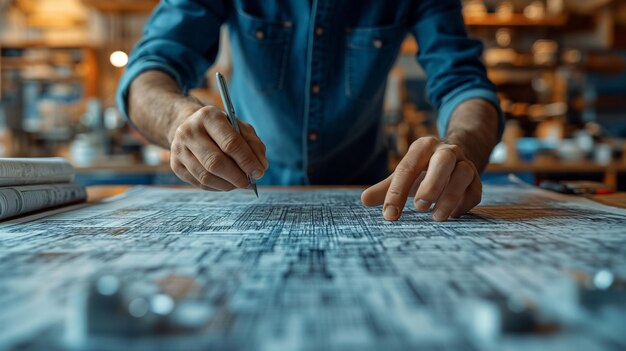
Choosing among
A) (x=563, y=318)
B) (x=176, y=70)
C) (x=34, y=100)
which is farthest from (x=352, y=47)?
(x=34, y=100)

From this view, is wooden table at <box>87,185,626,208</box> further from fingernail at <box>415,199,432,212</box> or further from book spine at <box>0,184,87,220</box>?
fingernail at <box>415,199,432,212</box>

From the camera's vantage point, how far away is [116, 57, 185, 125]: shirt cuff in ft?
2.98

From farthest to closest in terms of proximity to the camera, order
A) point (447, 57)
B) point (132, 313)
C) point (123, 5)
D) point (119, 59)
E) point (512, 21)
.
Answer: point (123, 5) → point (512, 21) → point (119, 59) → point (447, 57) → point (132, 313)

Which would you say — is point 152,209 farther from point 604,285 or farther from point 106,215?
point 604,285

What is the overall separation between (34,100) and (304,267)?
5.71 m

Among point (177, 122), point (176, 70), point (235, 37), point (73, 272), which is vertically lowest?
point (73, 272)

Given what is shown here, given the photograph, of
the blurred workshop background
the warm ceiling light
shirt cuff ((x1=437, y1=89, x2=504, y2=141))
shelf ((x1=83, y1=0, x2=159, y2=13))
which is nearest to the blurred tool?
shirt cuff ((x1=437, y1=89, x2=504, y2=141))

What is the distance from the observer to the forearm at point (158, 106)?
0.75 meters

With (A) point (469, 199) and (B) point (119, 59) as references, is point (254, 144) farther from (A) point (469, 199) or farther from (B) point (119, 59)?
(B) point (119, 59)

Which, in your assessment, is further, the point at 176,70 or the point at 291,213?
the point at 176,70

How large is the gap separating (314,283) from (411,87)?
4.10 metres

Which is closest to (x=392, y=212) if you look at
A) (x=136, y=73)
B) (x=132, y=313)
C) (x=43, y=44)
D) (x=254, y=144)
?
(x=254, y=144)

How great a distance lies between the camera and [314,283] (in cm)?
33

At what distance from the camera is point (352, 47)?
3.73ft
